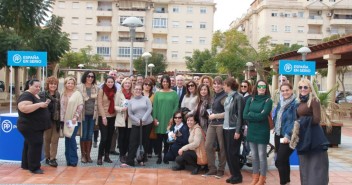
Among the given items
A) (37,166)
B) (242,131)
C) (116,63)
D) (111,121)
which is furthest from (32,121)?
(116,63)

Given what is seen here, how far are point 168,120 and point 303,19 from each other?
193ft

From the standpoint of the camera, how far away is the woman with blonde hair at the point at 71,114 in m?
7.57

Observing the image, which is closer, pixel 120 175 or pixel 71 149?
pixel 120 175

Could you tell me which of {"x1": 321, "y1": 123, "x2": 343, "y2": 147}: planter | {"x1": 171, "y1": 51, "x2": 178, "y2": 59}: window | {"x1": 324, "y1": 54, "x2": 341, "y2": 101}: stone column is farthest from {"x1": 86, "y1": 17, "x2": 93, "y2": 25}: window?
{"x1": 321, "y1": 123, "x2": 343, "y2": 147}: planter

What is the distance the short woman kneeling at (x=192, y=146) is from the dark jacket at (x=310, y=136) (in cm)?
237

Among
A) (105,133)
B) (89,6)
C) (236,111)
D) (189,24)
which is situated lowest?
(105,133)

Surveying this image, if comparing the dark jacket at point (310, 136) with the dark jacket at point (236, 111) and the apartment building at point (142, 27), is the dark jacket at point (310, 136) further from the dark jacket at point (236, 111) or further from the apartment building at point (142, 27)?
the apartment building at point (142, 27)

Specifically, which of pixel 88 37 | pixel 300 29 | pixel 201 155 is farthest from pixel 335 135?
pixel 300 29

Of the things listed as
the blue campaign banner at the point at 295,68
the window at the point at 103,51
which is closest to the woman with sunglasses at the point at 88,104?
the blue campaign banner at the point at 295,68

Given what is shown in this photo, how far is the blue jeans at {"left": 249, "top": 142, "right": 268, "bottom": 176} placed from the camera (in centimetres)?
642

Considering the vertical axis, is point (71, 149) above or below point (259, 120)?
below

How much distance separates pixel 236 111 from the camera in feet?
22.1

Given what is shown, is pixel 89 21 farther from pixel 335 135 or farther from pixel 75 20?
pixel 335 135

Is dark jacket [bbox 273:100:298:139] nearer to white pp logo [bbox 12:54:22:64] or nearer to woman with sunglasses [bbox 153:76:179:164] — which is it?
woman with sunglasses [bbox 153:76:179:164]
